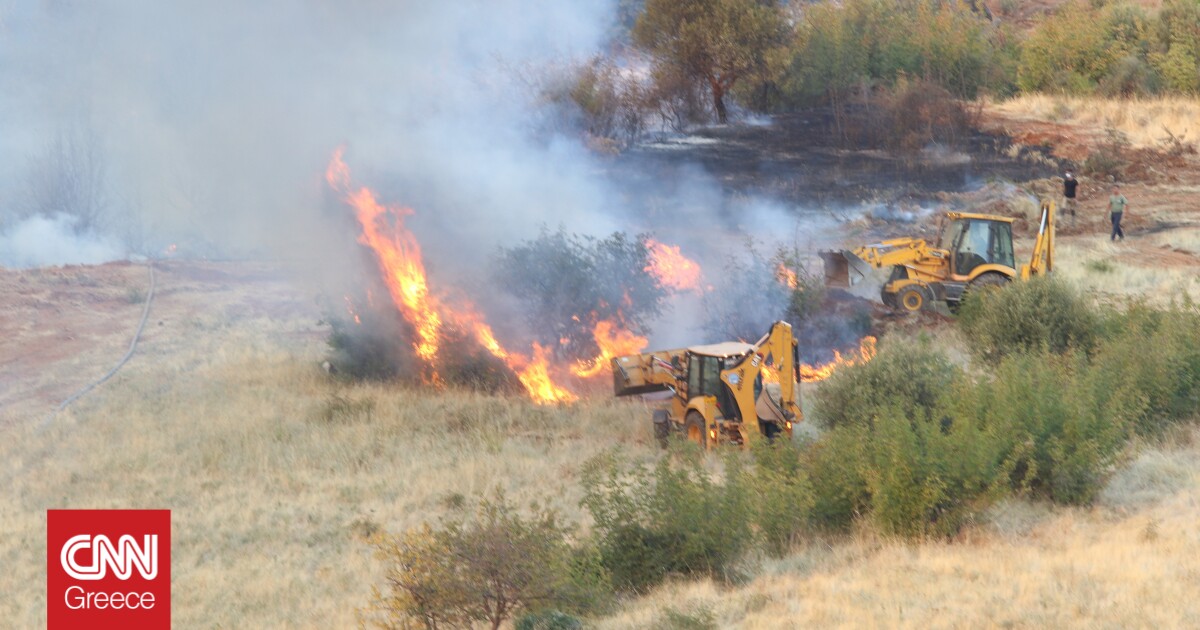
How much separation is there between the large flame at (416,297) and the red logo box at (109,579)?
745 cm

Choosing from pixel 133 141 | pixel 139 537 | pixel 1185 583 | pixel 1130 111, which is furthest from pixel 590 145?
pixel 1185 583

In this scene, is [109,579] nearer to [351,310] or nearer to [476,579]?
[476,579]

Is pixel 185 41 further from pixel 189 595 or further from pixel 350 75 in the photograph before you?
pixel 189 595

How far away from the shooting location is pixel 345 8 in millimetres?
23125

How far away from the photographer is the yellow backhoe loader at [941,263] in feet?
71.6

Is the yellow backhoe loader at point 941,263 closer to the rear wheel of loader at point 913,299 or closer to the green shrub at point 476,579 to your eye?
the rear wheel of loader at point 913,299

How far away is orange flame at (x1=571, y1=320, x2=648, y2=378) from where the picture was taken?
804 inches

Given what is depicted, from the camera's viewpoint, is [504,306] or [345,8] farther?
[345,8]

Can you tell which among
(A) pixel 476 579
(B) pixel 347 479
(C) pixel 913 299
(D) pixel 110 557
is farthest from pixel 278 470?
(C) pixel 913 299

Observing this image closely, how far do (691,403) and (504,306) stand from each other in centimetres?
566

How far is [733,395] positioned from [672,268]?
617 cm

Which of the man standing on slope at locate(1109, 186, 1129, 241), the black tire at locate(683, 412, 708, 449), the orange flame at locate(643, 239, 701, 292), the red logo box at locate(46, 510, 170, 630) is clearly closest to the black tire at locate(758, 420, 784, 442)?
the black tire at locate(683, 412, 708, 449)

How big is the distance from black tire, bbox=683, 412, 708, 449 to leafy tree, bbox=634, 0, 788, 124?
85.3 ft

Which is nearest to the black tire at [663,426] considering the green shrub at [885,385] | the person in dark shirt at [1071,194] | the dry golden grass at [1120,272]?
the green shrub at [885,385]
